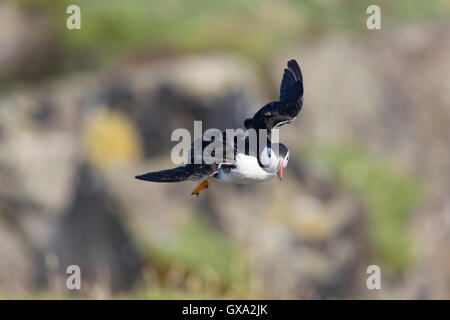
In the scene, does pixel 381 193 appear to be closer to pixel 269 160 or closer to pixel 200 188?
pixel 200 188

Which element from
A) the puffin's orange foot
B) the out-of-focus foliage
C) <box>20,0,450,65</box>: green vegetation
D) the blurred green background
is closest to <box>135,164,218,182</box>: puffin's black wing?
the puffin's orange foot

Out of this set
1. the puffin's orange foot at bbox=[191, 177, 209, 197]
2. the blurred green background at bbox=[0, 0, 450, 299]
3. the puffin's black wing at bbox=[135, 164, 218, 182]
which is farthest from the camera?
the blurred green background at bbox=[0, 0, 450, 299]

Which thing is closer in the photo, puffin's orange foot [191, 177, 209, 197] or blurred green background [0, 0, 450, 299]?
puffin's orange foot [191, 177, 209, 197]

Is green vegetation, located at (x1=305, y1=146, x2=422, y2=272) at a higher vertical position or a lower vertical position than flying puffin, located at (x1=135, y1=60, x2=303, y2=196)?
higher

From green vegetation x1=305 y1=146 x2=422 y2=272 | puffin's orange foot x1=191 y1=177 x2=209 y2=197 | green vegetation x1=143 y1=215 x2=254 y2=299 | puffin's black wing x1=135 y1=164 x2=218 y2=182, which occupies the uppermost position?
green vegetation x1=305 y1=146 x2=422 y2=272

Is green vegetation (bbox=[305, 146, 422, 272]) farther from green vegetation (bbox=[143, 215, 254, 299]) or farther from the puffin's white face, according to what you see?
the puffin's white face

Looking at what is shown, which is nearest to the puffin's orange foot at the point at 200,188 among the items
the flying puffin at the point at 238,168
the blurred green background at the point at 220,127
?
the flying puffin at the point at 238,168

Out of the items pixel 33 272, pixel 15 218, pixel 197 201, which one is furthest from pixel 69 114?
pixel 197 201
